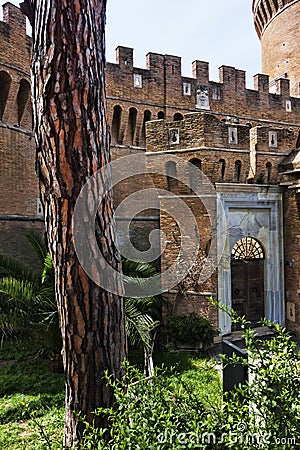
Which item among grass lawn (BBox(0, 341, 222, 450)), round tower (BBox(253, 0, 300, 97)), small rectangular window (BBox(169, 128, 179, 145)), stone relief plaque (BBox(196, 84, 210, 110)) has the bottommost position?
grass lawn (BBox(0, 341, 222, 450))

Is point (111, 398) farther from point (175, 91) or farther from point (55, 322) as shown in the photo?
point (175, 91)

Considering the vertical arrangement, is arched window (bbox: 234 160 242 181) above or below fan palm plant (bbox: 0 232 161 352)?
above

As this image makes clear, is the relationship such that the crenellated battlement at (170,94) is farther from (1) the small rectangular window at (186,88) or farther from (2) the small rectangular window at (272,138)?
(2) the small rectangular window at (272,138)

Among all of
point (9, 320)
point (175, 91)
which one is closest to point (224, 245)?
point (9, 320)

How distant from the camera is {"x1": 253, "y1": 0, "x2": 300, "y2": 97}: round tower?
63.5 feet

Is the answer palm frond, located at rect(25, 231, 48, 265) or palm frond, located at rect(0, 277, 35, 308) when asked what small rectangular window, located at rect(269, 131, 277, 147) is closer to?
palm frond, located at rect(25, 231, 48, 265)

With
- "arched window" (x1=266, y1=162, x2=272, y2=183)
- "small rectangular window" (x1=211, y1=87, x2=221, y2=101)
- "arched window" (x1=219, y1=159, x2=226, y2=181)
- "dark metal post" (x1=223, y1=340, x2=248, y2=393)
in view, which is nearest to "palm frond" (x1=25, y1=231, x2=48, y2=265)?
"arched window" (x1=219, y1=159, x2=226, y2=181)

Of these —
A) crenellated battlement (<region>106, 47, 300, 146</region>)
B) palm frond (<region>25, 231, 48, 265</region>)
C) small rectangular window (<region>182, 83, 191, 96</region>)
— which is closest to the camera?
palm frond (<region>25, 231, 48, 265</region>)

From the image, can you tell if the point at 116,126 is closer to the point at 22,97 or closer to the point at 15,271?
the point at 22,97

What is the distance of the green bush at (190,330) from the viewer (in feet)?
28.9

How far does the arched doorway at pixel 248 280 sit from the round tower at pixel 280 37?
12.0 metres

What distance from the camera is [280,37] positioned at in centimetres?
2025

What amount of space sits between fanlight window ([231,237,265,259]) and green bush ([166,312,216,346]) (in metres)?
2.53

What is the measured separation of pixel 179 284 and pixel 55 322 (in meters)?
3.54
